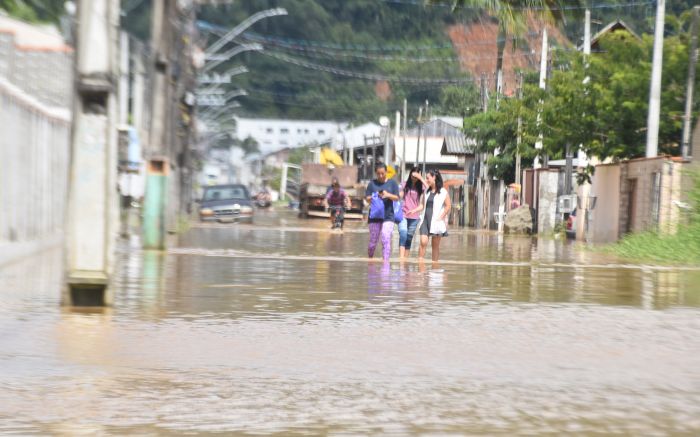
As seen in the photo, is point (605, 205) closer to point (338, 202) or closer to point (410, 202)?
point (338, 202)

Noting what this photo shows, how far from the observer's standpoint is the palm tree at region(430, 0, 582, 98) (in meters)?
21.2

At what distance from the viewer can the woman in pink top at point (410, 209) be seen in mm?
23344

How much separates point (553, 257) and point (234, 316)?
14.7 metres

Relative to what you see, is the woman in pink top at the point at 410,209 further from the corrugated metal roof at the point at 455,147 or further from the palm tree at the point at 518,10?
the corrugated metal roof at the point at 455,147

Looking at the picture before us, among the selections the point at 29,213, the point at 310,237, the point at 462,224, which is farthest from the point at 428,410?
the point at 462,224

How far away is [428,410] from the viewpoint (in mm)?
7660

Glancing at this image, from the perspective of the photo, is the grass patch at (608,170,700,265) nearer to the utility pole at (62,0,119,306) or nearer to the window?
the utility pole at (62,0,119,306)

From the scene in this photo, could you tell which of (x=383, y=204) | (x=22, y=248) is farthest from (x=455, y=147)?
(x=22, y=248)

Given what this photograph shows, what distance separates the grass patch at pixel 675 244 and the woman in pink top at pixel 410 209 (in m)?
4.65

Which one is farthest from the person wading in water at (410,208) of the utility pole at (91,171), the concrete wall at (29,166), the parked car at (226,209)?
the parked car at (226,209)

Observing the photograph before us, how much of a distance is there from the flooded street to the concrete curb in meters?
1.39

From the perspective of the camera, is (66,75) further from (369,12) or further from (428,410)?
(369,12)

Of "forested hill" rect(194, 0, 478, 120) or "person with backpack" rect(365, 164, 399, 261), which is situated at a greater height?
"forested hill" rect(194, 0, 478, 120)

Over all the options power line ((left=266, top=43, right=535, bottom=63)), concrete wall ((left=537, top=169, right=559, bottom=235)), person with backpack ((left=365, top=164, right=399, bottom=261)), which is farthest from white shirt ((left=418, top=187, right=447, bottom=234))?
power line ((left=266, top=43, right=535, bottom=63))
